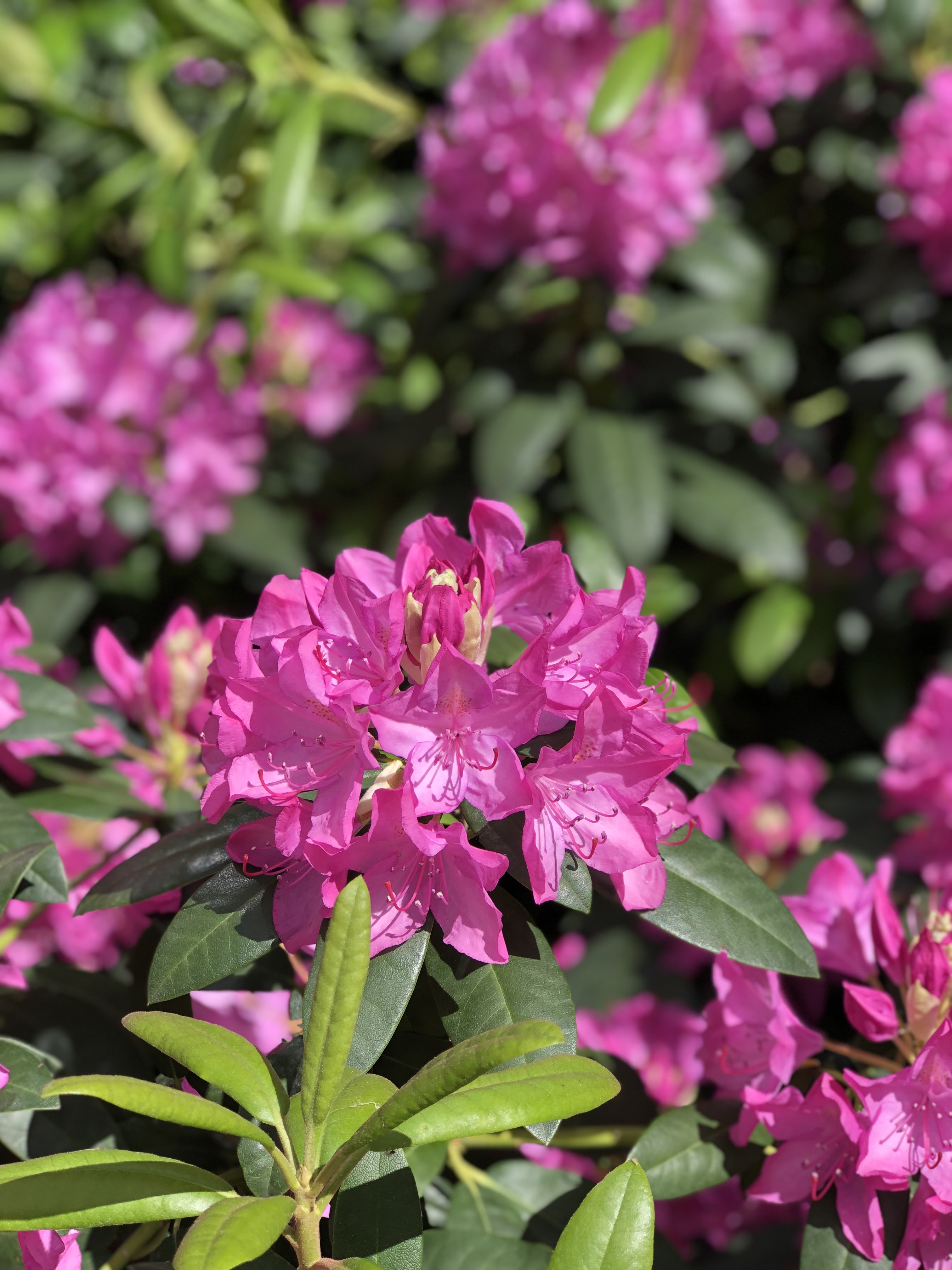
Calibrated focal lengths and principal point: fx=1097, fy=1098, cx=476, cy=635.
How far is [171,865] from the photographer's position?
691 mm

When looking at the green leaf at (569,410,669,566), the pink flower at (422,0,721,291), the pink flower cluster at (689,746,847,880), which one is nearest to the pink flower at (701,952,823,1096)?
the pink flower cluster at (689,746,847,880)

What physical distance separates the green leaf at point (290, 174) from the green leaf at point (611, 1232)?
5.23ft

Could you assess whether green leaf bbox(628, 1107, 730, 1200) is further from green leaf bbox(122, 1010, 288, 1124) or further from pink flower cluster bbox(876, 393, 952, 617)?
pink flower cluster bbox(876, 393, 952, 617)

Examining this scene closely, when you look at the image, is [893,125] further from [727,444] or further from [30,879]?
[30,879]

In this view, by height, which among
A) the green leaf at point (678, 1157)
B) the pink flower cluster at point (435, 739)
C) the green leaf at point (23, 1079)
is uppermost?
the pink flower cluster at point (435, 739)

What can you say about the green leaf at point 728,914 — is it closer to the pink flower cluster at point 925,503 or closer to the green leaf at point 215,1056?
the green leaf at point 215,1056

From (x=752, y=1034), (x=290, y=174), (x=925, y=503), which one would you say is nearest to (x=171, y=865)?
(x=752, y=1034)

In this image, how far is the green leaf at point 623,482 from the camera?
1823mm

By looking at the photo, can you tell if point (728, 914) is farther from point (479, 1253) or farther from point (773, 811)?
point (773, 811)

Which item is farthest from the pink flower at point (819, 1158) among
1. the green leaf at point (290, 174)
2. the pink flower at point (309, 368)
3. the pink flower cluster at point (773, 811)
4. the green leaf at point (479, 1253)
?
the pink flower at point (309, 368)

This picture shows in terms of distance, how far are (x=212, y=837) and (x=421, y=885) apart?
0.16 metres

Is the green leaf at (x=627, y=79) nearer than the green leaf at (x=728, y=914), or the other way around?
the green leaf at (x=728, y=914)

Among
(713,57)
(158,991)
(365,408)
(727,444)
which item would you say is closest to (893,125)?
(713,57)

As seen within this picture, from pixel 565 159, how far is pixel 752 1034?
1474 mm
